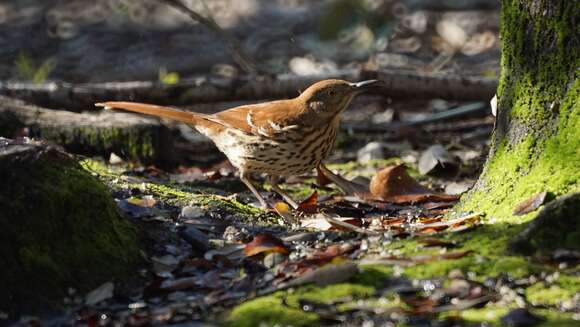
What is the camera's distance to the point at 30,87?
8359mm

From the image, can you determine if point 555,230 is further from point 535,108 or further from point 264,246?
point 264,246

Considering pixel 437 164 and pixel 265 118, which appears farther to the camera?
pixel 437 164

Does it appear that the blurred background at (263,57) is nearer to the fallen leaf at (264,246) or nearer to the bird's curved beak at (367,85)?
the bird's curved beak at (367,85)

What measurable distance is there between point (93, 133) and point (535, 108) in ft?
13.2

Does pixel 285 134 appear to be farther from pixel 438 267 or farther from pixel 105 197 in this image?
pixel 438 267

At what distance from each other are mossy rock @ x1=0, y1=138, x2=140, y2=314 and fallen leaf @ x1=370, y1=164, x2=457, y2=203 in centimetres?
207

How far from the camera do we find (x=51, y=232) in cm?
363

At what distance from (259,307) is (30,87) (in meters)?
5.63

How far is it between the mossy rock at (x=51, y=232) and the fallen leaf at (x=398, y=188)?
207 cm

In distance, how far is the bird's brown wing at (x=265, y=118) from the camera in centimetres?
580

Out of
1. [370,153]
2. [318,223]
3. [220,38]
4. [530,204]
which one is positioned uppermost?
[220,38]

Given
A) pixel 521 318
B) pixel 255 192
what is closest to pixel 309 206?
pixel 255 192

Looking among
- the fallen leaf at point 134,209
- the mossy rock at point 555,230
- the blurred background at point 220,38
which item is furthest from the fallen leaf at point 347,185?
the blurred background at point 220,38

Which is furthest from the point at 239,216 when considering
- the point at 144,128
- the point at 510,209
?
the point at 144,128
